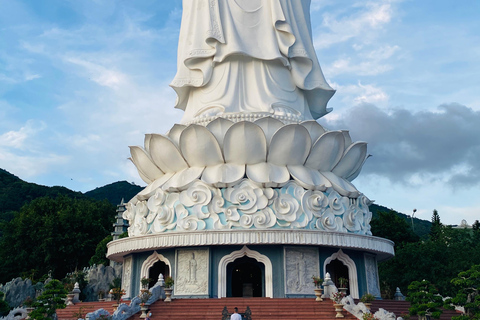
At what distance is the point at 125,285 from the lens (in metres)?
17.3

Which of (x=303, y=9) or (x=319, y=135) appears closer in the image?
(x=319, y=135)

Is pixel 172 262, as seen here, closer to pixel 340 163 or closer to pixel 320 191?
pixel 320 191

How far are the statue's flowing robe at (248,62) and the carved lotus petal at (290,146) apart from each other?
1.51 m

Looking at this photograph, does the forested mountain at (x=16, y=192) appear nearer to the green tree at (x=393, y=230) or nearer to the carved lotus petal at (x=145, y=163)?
the green tree at (x=393, y=230)

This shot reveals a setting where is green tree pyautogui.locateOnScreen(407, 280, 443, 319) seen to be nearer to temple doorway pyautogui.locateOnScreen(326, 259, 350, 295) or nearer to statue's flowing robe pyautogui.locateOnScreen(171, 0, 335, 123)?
temple doorway pyautogui.locateOnScreen(326, 259, 350, 295)

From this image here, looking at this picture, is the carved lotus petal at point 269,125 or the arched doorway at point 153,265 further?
the arched doorway at point 153,265

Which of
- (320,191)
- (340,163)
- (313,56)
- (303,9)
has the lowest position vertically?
(320,191)

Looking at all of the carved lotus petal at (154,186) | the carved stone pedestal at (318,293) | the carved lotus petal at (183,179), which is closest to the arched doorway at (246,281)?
the carved lotus petal at (183,179)

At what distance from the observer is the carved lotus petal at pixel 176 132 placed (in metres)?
16.4

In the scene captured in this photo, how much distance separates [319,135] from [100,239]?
22999mm

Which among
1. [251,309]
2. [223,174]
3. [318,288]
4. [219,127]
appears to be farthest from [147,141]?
[318,288]

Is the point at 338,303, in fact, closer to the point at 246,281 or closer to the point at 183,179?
the point at 246,281

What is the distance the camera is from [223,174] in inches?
619

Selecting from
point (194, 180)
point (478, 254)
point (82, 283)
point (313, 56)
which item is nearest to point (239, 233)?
point (194, 180)
